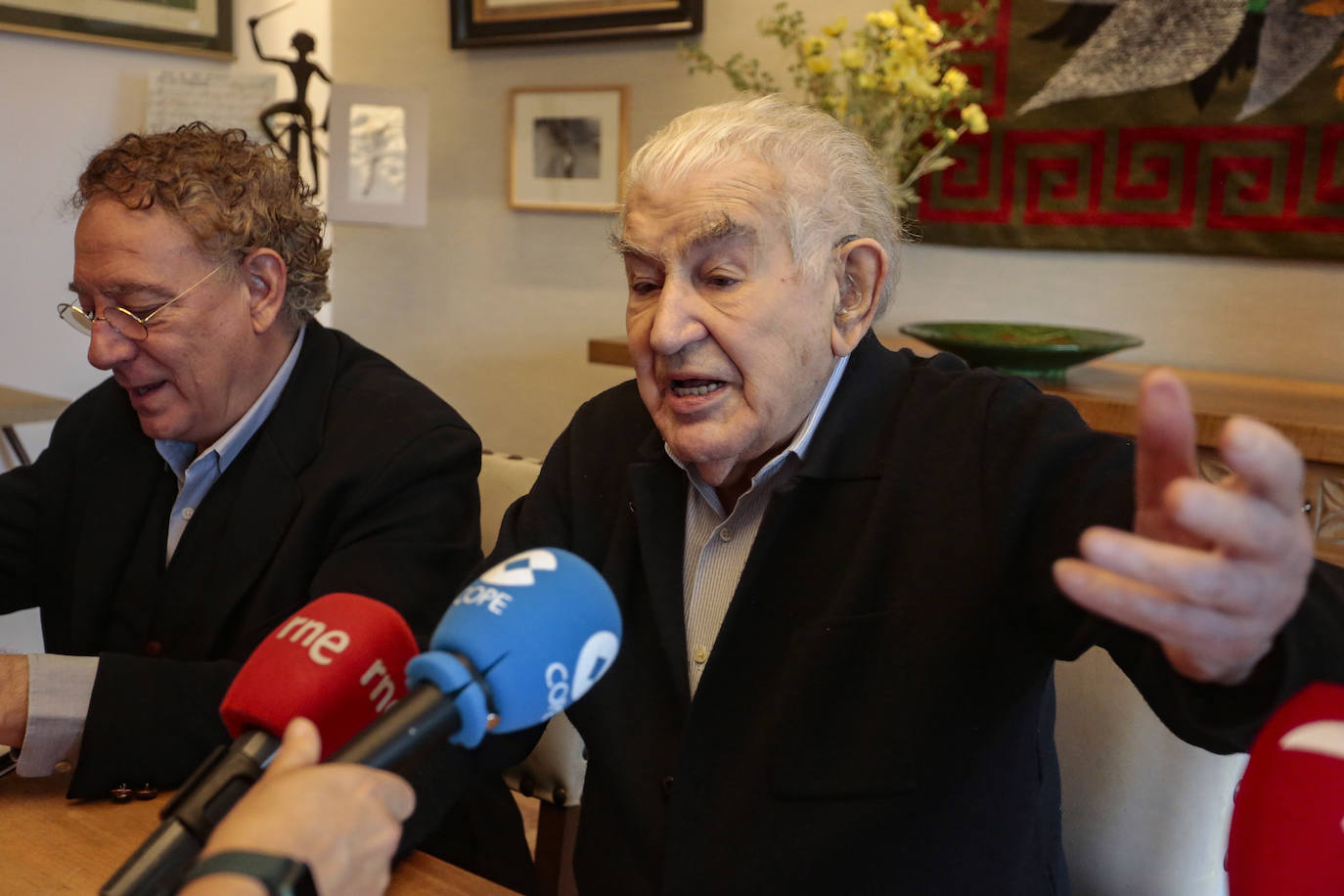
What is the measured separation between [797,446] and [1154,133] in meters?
1.68

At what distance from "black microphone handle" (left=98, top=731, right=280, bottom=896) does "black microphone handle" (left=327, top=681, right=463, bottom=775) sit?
0.09 meters

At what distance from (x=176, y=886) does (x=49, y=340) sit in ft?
10.1

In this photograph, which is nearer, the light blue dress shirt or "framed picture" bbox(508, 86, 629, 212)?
the light blue dress shirt

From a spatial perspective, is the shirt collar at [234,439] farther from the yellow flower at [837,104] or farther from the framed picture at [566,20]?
the framed picture at [566,20]

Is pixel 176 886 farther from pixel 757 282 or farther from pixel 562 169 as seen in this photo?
pixel 562 169

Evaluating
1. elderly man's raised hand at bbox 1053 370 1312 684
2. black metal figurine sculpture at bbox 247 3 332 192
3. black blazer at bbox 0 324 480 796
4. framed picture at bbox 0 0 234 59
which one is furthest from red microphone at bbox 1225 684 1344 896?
framed picture at bbox 0 0 234 59

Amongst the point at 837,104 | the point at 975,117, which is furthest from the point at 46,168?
the point at 975,117

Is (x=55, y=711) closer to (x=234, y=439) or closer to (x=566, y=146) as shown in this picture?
(x=234, y=439)

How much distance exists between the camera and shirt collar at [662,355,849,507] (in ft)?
3.88

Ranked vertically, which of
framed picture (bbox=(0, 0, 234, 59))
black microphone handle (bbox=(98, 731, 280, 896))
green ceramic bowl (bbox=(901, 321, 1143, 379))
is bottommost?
black microphone handle (bbox=(98, 731, 280, 896))

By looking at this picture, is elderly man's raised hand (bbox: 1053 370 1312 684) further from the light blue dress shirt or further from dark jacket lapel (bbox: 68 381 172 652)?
dark jacket lapel (bbox: 68 381 172 652)

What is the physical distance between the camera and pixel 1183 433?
0.69 m

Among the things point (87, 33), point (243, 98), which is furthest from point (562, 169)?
point (87, 33)

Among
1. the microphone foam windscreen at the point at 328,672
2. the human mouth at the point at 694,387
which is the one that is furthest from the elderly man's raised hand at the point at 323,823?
the human mouth at the point at 694,387
